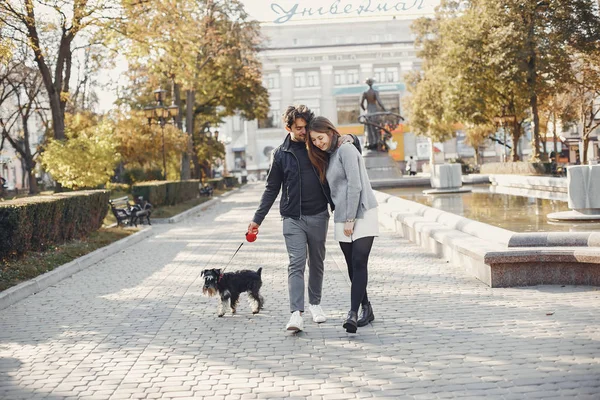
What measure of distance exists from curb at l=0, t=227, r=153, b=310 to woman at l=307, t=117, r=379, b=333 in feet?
15.3

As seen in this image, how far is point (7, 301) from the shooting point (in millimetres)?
8805

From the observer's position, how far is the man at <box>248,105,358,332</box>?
626 centimetres

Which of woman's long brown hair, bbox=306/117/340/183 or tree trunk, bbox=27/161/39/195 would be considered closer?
woman's long brown hair, bbox=306/117/340/183

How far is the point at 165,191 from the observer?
28.2 meters

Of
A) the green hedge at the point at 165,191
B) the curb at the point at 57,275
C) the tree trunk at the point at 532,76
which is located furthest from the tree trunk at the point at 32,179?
the curb at the point at 57,275

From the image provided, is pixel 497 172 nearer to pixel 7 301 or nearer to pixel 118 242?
pixel 118 242

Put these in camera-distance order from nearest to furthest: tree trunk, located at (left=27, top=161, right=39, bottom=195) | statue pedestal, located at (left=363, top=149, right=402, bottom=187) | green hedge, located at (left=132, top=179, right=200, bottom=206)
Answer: green hedge, located at (left=132, top=179, right=200, bottom=206) < statue pedestal, located at (left=363, top=149, right=402, bottom=187) < tree trunk, located at (left=27, top=161, right=39, bottom=195)

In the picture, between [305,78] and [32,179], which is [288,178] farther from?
[305,78]

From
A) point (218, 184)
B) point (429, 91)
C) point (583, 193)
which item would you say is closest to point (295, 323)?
point (583, 193)

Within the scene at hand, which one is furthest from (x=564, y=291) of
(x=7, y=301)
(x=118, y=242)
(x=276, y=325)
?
(x=118, y=242)

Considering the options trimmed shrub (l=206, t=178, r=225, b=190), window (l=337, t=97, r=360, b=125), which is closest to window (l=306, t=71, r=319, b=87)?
window (l=337, t=97, r=360, b=125)

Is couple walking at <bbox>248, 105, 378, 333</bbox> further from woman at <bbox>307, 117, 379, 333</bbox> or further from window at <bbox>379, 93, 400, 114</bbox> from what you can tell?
window at <bbox>379, 93, 400, 114</bbox>

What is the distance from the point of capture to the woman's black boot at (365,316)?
21.4ft

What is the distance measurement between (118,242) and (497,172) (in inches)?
897
